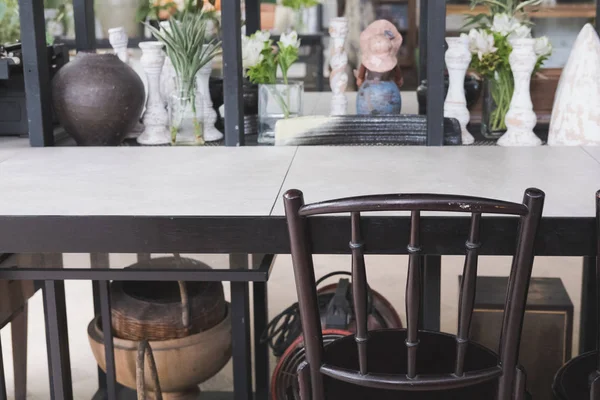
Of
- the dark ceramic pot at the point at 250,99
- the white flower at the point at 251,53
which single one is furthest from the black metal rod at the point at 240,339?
the dark ceramic pot at the point at 250,99

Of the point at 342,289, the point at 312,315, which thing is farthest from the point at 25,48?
the point at 312,315

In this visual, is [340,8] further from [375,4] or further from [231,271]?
[231,271]

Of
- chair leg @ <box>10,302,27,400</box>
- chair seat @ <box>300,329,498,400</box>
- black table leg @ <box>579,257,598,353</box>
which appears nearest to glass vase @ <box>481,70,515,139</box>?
black table leg @ <box>579,257,598,353</box>

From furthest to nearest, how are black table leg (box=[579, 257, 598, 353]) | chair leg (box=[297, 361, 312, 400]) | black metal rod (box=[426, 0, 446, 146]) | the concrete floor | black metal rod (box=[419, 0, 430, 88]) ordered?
1. the concrete floor
2. black metal rod (box=[419, 0, 430, 88])
3. black table leg (box=[579, 257, 598, 353])
4. black metal rod (box=[426, 0, 446, 146])
5. chair leg (box=[297, 361, 312, 400])

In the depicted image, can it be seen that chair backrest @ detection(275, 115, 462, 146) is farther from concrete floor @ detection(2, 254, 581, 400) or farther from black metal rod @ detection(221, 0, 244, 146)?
concrete floor @ detection(2, 254, 581, 400)

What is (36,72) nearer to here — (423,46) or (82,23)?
(82,23)

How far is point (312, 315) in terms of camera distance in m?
1.17

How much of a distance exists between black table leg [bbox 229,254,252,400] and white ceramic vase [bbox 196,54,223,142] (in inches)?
28.3

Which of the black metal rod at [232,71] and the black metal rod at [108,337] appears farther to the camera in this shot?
the black metal rod at [232,71]

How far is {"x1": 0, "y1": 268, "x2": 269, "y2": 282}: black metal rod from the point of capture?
1556 millimetres

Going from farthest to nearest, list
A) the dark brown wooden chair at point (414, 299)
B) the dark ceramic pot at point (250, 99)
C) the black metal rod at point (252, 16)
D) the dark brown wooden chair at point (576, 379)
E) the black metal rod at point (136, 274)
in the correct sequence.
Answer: the black metal rod at point (252, 16), the dark ceramic pot at point (250, 99), the black metal rod at point (136, 274), the dark brown wooden chair at point (576, 379), the dark brown wooden chair at point (414, 299)

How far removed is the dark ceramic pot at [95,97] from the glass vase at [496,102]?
0.97m

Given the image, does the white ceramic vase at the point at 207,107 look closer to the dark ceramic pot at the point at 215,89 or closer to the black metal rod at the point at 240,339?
the dark ceramic pot at the point at 215,89

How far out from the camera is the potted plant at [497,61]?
7.20 ft
